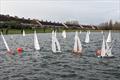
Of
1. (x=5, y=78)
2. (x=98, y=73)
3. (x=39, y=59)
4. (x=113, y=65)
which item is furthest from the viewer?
(x=39, y=59)

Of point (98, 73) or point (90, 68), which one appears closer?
point (98, 73)

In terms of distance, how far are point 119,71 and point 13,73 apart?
11.8m

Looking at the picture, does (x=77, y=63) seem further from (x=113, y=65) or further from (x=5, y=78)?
(x=5, y=78)

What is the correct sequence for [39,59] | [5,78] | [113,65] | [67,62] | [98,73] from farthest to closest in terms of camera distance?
1. [39,59]
2. [67,62]
3. [113,65]
4. [98,73]
5. [5,78]

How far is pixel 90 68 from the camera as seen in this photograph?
38344 mm

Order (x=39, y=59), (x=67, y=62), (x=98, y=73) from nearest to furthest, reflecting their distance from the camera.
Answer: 1. (x=98, y=73)
2. (x=67, y=62)
3. (x=39, y=59)

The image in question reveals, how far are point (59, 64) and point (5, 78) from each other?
1084 centimetres

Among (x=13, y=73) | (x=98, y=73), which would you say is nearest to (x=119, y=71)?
(x=98, y=73)

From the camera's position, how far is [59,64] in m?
41.8

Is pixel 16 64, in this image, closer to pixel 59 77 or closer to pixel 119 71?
pixel 59 77

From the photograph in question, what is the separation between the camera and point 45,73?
3494 centimetres

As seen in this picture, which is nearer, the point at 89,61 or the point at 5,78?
the point at 5,78

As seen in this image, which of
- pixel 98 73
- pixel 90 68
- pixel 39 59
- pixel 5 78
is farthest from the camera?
pixel 39 59

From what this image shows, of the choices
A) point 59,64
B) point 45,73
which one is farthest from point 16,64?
point 45,73
